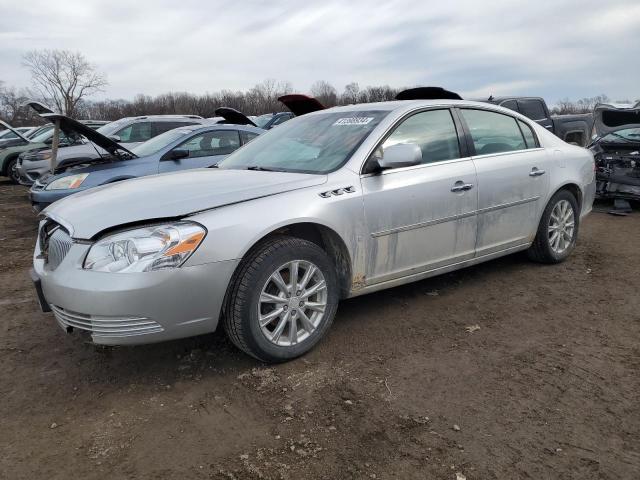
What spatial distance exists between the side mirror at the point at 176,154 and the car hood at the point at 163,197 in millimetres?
3478

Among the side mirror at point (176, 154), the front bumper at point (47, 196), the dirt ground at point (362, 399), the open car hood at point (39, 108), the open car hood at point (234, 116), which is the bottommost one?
the dirt ground at point (362, 399)

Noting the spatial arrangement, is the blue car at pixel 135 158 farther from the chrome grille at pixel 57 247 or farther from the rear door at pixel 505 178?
the rear door at pixel 505 178

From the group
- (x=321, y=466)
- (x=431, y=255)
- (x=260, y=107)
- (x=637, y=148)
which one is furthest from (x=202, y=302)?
(x=260, y=107)

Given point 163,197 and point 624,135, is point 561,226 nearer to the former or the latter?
point 163,197

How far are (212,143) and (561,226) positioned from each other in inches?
193

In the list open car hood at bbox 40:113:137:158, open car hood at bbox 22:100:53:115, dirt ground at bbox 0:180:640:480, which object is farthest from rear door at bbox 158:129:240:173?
dirt ground at bbox 0:180:640:480

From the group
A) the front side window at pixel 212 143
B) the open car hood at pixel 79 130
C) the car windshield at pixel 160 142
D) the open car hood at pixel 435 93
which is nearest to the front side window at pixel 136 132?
the car windshield at pixel 160 142

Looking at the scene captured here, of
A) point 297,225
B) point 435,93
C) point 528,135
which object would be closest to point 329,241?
point 297,225

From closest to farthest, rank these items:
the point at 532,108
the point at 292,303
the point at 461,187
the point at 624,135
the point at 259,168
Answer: the point at 292,303 < the point at 259,168 < the point at 461,187 < the point at 624,135 < the point at 532,108

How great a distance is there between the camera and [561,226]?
498cm

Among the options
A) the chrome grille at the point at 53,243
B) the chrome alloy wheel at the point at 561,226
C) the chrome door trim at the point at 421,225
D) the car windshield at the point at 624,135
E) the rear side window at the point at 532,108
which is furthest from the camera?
the rear side window at the point at 532,108

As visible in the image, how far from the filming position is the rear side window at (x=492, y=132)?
14.0 feet

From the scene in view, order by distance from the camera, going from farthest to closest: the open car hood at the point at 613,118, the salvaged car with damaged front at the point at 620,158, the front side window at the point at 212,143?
1. the open car hood at the point at 613,118
2. the salvaged car with damaged front at the point at 620,158
3. the front side window at the point at 212,143

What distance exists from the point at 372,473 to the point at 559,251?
360cm
